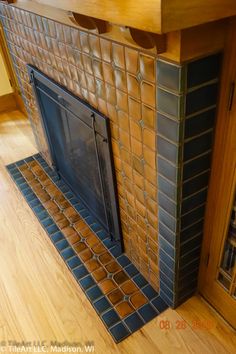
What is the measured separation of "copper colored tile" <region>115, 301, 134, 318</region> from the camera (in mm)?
1469

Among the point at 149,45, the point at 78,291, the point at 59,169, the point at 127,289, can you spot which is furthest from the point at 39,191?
the point at 149,45

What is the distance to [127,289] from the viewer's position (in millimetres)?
1571

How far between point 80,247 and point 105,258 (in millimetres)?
170

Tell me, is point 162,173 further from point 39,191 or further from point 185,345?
point 39,191

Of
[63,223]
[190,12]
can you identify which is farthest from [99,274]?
[190,12]

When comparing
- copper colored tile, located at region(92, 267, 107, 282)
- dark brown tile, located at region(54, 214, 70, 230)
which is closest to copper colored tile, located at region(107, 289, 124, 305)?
copper colored tile, located at region(92, 267, 107, 282)

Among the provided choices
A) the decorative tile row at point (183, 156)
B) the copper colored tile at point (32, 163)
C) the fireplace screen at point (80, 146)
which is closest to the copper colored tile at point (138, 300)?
the decorative tile row at point (183, 156)

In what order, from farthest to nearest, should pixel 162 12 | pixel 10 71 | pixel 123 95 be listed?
1. pixel 10 71
2. pixel 123 95
3. pixel 162 12

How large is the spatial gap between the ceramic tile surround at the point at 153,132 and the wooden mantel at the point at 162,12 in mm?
148

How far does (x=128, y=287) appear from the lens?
158cm

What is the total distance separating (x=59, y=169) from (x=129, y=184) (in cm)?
103

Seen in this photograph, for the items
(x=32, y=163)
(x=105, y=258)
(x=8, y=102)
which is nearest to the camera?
(x=105, y=258)

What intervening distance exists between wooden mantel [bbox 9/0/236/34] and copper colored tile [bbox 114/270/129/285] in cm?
126
